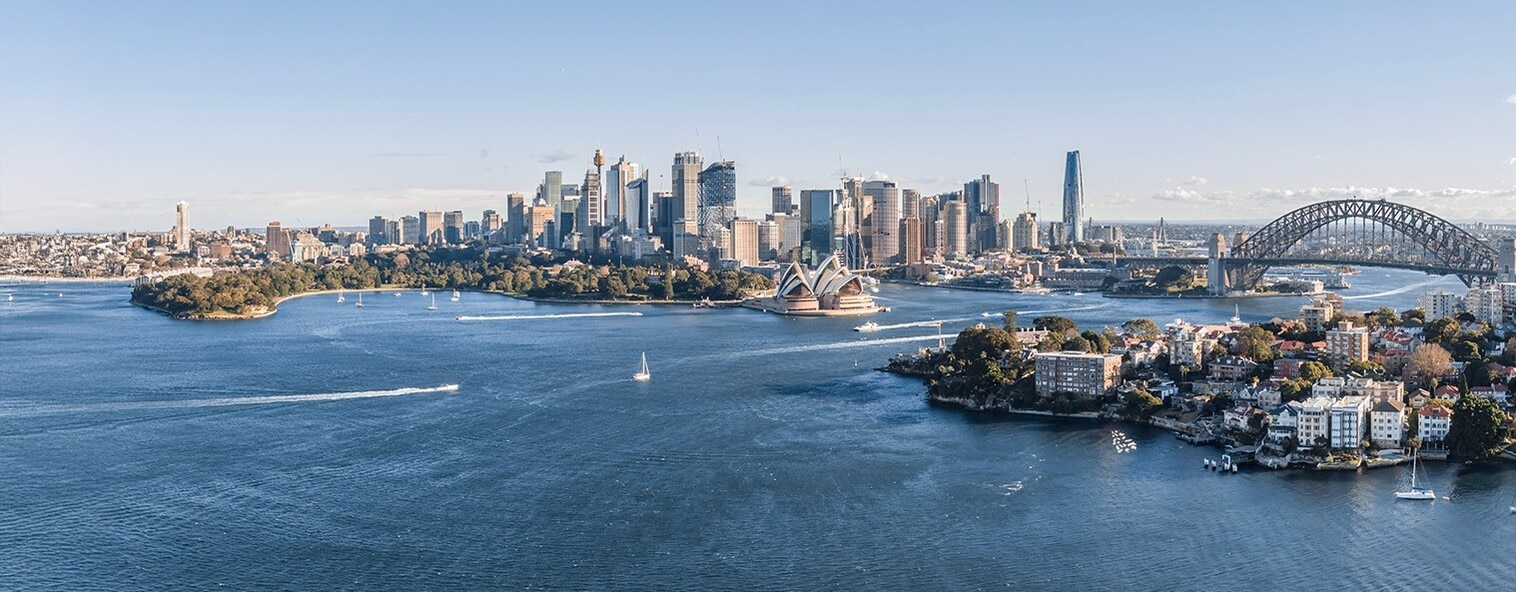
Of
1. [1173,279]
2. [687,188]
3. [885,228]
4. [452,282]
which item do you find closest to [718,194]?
[687,188]

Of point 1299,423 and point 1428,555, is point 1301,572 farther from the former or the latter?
point 1299,423

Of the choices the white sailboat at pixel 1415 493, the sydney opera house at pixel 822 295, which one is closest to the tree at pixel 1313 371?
the white sailboat at pixel 1415 493

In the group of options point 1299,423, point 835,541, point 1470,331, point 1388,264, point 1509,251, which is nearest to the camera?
point 835,541

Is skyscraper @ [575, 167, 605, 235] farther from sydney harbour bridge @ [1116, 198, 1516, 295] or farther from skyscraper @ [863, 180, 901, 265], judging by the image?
sydney harbour bridge @ [1116, 198, 1516, 295]

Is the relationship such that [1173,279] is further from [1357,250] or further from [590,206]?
[590,206]

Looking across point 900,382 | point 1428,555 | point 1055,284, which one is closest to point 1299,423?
point 1428,555

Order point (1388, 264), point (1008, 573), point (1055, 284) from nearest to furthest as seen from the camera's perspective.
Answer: point (1008, 573) < point (1388, 264) < point (1055, 284)
